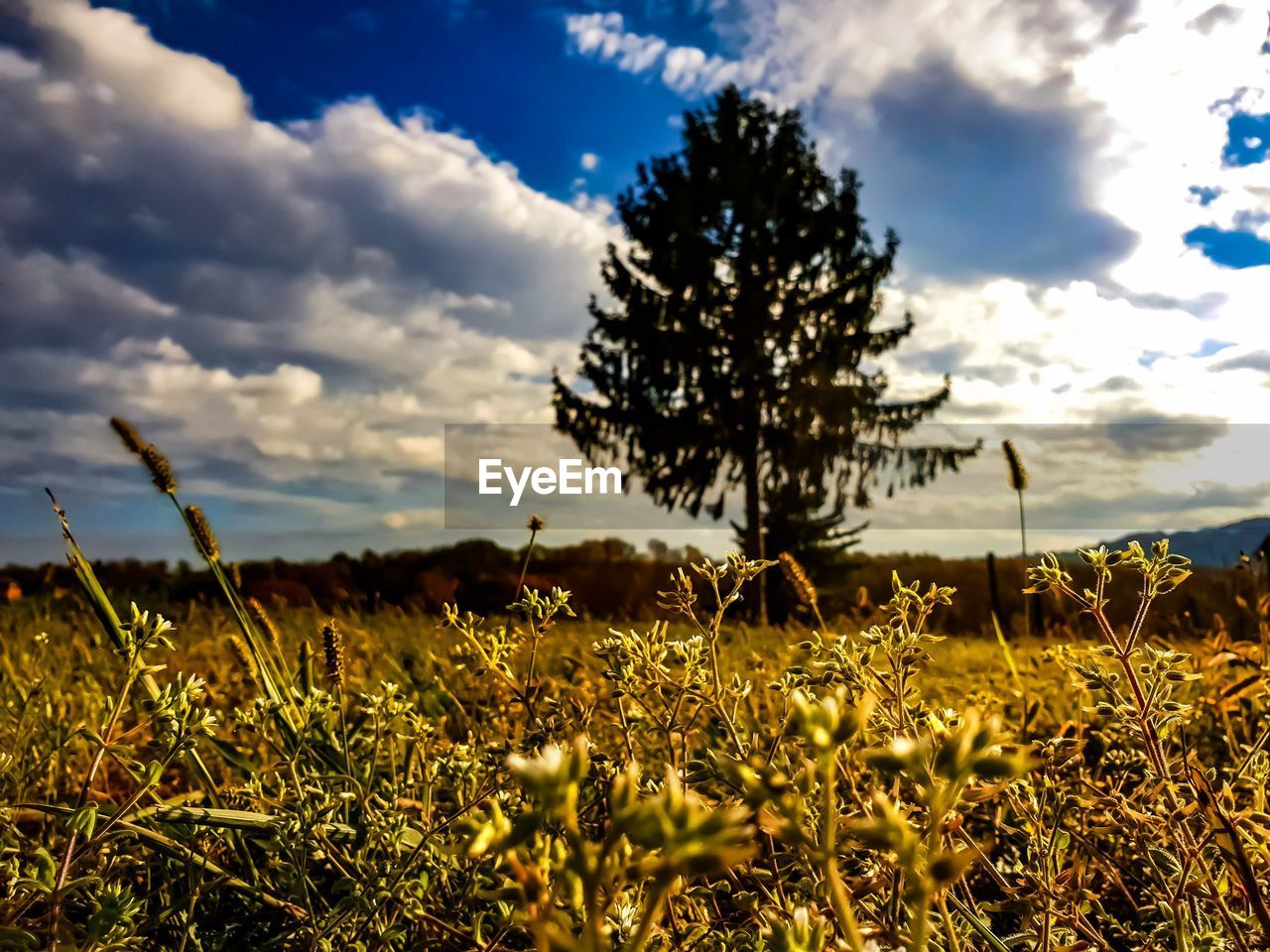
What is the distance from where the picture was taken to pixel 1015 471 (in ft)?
11.6

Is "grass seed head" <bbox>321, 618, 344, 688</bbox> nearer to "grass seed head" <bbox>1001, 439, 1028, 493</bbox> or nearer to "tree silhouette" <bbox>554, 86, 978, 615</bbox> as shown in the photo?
"grass seed head" <bbox>1001, 439, 1028, 493</bbox>

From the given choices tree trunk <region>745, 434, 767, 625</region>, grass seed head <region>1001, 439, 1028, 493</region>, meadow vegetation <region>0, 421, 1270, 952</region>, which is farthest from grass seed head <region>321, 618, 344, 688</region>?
tree trunk <region>745, 434, 767, 625</region>

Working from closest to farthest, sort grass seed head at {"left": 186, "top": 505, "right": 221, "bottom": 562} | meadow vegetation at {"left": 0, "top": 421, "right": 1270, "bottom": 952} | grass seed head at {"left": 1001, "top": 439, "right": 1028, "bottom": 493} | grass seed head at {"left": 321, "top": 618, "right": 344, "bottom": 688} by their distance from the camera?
meadow vegetation at {"left": 0, "top": 421, "right": 1270, "bottom": 952}
grass seed head at {"left": 321, "top": 618, "right": 344, "bottom": 688}
grass seed head at {"left": 186, "top": 505, "right": 221, "bottom": 562}
grass seed head at {"left": 1001, "top": 439, "right": 1028, "bottom": 493}

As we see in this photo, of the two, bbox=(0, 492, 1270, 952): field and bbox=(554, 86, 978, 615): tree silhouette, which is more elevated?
bbox=(554, 86, 978, 615): tree silhouette

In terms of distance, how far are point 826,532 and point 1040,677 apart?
12.9 m

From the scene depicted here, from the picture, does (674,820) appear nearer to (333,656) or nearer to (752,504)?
(333,656)

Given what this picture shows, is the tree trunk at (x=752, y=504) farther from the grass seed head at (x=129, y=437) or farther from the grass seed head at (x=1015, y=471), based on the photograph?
the grass seed head at (x=129, y=437)

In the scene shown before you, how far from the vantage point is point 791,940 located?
0.73 m

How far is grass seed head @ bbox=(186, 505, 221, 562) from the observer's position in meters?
2.21

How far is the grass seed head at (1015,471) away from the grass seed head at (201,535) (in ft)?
9.45

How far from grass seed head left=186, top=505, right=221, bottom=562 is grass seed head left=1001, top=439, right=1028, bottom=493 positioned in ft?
9.45

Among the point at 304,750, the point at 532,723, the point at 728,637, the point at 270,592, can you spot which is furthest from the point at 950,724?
the point at 270,592

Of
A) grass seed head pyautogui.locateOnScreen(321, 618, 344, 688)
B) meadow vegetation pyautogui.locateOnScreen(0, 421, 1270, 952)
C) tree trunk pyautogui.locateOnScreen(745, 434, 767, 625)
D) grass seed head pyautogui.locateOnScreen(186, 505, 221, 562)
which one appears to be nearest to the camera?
meadow vegetation pyautogui.locateOnScreen(0, 421, 1270, 952)

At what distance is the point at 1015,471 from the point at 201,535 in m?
2.95
